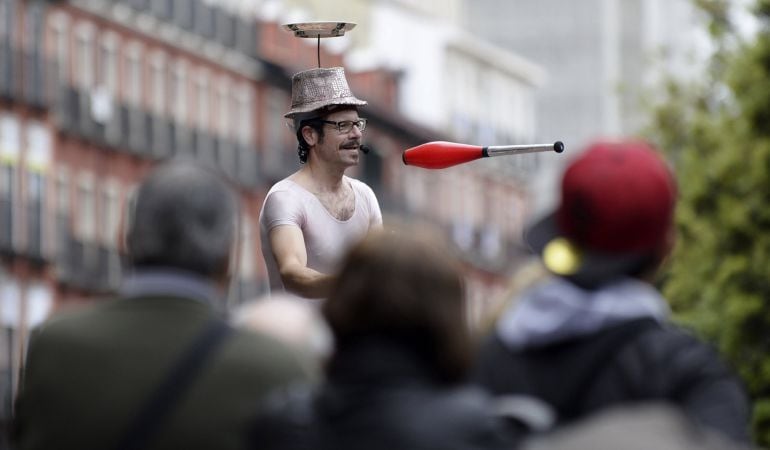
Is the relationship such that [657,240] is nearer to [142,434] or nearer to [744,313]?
[142,434]

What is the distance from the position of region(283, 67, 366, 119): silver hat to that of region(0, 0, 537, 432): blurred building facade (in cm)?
4703

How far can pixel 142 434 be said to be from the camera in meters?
7.33

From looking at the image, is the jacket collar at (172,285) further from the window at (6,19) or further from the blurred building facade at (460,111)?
the blurred building facade at (460,111)

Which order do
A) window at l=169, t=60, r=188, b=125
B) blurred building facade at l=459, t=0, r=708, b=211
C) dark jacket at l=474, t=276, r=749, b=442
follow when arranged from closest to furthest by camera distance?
dark jacket at l=474, t=276, r=749, b=442 < window at l=169, t=60, r=188, b=125 < blurred building facade at l=459, t=0, r=708, b=211

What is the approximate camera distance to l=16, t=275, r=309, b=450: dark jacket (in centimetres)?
733

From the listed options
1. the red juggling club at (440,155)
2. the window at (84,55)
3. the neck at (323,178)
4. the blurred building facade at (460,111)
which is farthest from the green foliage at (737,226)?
the blurred building facade at (460,111)

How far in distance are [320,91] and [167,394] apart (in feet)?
16.8

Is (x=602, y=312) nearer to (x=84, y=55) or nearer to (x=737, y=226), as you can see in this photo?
(x=737, y=226)

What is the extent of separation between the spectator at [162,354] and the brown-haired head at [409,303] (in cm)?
43

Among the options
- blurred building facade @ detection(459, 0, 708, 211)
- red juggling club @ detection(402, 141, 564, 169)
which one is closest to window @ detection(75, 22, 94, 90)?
red juggling club @ detection(402, 141, 564, 169)

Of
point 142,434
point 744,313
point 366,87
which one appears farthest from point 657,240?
point 366,87

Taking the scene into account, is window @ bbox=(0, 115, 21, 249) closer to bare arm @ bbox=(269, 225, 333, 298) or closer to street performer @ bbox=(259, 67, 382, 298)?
street performer @ bbox=(259, 67, 382, 298)

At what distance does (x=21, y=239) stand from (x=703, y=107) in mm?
27301

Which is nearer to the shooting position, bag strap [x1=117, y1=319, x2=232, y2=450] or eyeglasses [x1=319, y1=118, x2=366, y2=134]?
bag strap [x1=117, y1=319, x2=232, y2=450]
